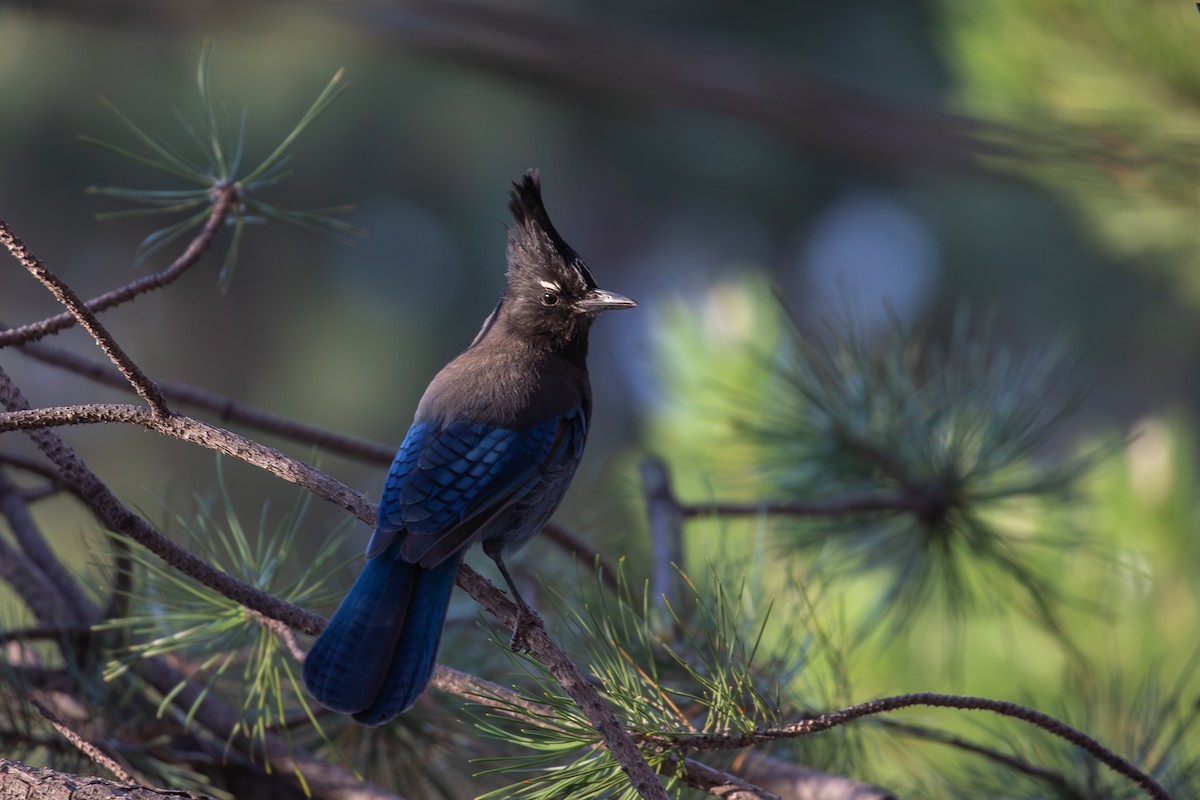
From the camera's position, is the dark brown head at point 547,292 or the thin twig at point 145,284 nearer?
the thin twig at point 145,284

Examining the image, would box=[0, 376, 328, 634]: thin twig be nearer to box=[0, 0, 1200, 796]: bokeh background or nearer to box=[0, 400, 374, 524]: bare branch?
box=[0, 400, 374, 524]: bare branch

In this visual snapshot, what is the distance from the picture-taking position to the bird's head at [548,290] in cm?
238

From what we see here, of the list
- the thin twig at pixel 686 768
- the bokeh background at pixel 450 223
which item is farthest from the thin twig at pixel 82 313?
the bokeh background at pixel 450 223

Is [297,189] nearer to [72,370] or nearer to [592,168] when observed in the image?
[592,168]

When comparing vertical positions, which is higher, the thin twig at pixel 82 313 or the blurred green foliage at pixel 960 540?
the blurred green foliage at pixel 960 540

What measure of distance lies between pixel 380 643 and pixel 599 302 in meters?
1.00

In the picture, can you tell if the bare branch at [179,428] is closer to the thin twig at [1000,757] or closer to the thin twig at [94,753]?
the thin twig at [94,753]

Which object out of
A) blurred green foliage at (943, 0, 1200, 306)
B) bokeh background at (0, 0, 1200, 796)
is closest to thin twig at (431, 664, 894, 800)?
blurred green foliage at (943, 0, 1200, 306)

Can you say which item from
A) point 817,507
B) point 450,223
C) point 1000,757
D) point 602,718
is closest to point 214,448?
point 602,718

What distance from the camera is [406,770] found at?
2010 mm

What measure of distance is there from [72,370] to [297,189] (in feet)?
33.6

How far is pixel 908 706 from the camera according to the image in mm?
1240

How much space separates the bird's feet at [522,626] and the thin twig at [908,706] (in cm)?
24

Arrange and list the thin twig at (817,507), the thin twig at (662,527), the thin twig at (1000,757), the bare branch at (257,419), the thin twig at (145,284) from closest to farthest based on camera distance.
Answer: the thin twig at (145,284) → the thin twig at (1000,757) → the bare branch at (257,419) → the thin twig at (662,527) → the thin twig at (817,507)
